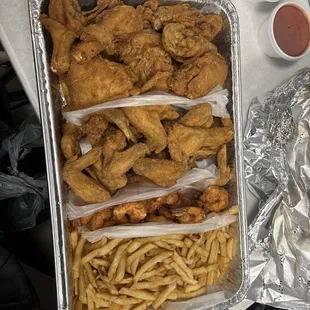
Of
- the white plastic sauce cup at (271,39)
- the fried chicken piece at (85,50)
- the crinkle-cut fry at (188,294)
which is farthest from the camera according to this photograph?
the white plastic sauce cup at (271,39)

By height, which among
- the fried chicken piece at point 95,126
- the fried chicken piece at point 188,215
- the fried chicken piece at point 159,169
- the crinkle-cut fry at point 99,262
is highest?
the fried chicken piece at point 95,126

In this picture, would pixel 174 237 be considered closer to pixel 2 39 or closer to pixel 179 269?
pixel 179 269

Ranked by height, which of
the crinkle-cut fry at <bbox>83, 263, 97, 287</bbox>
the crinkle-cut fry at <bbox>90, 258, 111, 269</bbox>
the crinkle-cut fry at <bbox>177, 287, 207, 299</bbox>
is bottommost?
the crinkle-cut fry at <bbox>177, 287, 207, 299</bbox>

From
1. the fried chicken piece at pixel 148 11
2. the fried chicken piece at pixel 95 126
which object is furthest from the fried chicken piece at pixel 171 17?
the fried chicken piece at pixel 95 126

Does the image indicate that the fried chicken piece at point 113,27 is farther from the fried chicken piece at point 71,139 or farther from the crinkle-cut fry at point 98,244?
the crinkle-cut fry at point 98,244

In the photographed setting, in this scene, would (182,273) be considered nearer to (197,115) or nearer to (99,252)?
(99,252)

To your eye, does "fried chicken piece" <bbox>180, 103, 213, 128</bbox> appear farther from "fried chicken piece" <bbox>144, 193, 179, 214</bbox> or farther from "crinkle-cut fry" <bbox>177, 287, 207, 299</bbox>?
"crinkle-cut fry" <bbox>177, 287, 207, 299</bbox>

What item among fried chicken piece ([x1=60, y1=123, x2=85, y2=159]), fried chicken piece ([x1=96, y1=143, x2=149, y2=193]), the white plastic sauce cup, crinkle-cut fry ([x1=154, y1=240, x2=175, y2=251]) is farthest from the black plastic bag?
the white plastic sauce cup
